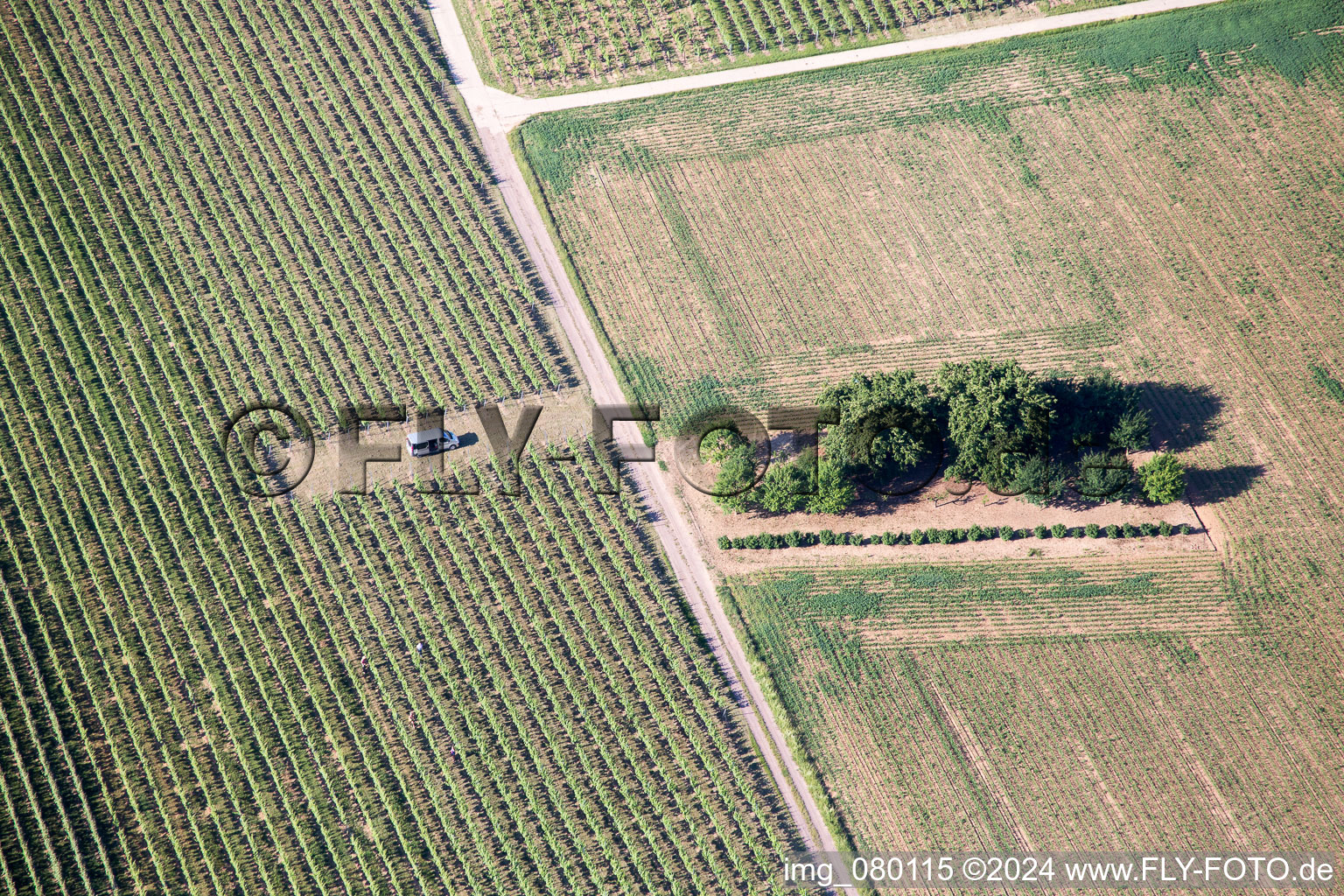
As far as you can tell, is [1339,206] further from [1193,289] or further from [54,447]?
[54,447]

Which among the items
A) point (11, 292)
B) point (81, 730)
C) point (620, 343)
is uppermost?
point (620, 343)

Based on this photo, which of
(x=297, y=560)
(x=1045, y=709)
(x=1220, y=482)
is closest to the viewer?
(x=1045, y=709)

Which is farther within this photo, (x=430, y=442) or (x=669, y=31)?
(x=669, y=31)

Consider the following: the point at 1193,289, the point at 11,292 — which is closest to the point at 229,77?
the point at 11,292

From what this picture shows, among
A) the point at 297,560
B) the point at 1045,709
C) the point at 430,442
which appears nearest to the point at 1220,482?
the point at 1045,709

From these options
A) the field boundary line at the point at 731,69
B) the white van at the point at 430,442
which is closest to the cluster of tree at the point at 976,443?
the white van at the point at 430,442

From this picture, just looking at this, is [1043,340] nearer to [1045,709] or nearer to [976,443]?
[976,443]

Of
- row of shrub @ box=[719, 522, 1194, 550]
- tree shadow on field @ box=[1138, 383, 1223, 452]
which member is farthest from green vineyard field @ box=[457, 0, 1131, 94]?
row of shrub @ box=[719, 522, 1194, 550]

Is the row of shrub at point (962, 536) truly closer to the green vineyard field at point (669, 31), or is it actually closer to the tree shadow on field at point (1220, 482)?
the tree shadow on field at point (1220, 482)
